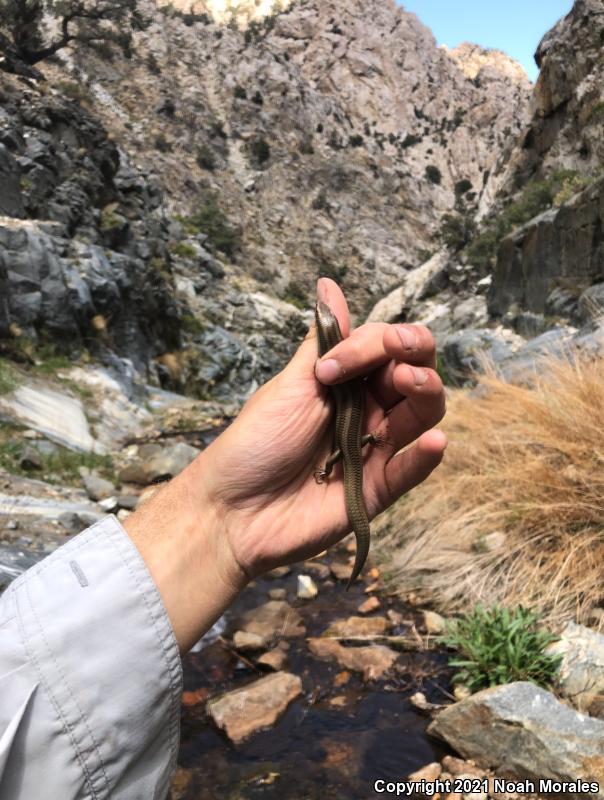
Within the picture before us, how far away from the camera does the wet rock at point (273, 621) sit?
5484mm

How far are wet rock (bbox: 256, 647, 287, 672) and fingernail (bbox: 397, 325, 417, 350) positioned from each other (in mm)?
3612

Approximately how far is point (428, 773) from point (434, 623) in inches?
64.8

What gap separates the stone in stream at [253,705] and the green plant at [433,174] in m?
79.2

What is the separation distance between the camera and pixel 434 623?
16.8 feet

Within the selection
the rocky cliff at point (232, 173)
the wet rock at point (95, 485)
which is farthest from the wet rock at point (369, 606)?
the rocky cliff at point (232, 173)

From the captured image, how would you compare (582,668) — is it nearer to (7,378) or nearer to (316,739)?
(316,739)

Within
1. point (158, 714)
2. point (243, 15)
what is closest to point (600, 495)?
point (158, 714)

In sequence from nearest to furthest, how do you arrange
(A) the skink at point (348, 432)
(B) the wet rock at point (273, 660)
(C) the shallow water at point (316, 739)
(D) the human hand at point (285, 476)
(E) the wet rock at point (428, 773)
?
(D) the human hand at point (285, 476) → (A) the skink at point (348, 432) → (E) the wet rock at point (428, 773) → (C) the shallow water at point (316, 739) → (B) the wet rock at point (273, 660)

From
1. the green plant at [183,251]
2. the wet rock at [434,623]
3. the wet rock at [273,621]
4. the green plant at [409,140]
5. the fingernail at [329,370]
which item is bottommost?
the wet rock at [273,621]

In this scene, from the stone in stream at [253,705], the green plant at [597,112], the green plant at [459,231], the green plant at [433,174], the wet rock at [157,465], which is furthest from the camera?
the green plant at [433,174]

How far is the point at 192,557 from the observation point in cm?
229

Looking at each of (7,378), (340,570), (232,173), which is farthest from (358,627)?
(232,173)

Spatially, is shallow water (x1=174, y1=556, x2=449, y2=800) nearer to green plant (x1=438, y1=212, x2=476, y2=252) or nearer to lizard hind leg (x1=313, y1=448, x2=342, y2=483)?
lizard hind leg (x1=313, y1=448, x2=342, y2=483)

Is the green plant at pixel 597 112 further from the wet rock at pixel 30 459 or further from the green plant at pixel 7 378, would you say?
the wet rock at pixel 30 459
